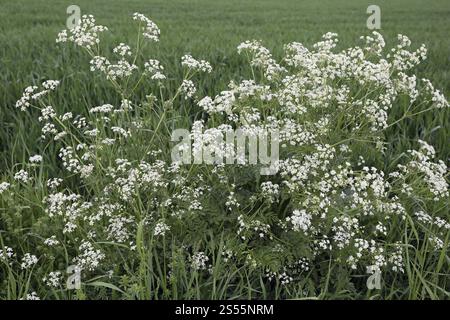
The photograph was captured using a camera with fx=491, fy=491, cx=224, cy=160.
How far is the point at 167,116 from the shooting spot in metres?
4.20

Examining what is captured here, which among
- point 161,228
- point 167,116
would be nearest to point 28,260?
point 161,228

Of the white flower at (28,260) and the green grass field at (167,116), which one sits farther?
the green grass field at (167,116)

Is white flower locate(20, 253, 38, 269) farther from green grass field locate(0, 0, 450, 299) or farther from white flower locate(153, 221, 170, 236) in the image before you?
white flower locate(153, 221, 170, 236)

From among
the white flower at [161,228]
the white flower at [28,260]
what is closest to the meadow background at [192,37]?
the white flower at [28,260]

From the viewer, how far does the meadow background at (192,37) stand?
4.36m

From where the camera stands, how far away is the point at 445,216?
3229 millimetres

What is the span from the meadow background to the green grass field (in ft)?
0.07

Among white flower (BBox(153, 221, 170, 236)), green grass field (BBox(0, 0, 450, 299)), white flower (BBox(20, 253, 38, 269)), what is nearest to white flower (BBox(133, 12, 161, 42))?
green grass field (BBox(0, 0, 450, 299))

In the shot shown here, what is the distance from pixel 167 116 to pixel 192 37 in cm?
393

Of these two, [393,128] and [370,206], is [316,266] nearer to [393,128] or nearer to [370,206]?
[370,206]

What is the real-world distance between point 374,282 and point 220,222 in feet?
2.89

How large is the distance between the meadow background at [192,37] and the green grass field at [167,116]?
0.8 inches

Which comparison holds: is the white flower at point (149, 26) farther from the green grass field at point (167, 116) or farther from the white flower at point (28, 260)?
the white flower at point (28, 260)

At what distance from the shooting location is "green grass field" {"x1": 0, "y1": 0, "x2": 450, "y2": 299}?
254 cm
